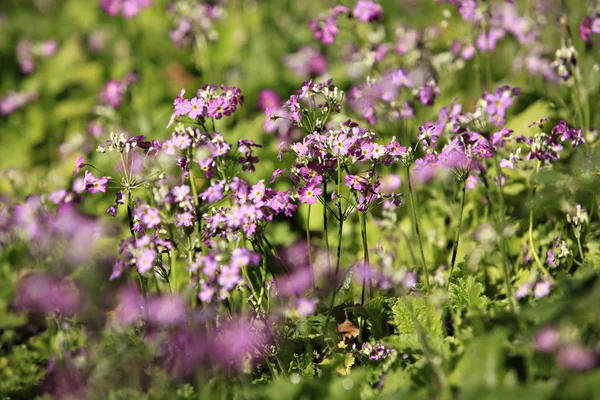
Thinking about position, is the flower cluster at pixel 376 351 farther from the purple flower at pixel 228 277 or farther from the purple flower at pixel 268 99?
the purple flower at pixel 268 99

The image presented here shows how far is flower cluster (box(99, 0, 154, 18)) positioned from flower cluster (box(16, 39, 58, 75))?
0.68 meters

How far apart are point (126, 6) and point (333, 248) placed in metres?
3.47

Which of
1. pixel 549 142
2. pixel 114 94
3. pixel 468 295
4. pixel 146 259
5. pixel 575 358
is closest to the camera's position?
pixel 575 358

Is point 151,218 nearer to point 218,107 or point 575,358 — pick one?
point 218,107

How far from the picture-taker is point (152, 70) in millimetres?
5828

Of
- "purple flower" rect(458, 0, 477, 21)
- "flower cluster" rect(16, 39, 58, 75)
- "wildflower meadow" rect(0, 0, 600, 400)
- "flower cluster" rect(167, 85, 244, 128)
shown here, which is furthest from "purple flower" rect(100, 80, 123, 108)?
"purple flower" rect(458, 0, 477, 21)

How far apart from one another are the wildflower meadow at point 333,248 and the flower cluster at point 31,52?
1.60 m

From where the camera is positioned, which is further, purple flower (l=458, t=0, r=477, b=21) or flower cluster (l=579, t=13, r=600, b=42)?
purple flower (l=458, t=0, r=477, b=21)

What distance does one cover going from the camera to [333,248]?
382 centimetres

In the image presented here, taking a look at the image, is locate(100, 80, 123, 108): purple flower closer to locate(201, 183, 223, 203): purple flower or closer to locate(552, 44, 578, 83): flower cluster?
locate(201, 183, 223, 203): purple flower

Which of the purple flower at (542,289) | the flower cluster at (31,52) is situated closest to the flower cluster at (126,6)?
the flower cluster at (31,52)

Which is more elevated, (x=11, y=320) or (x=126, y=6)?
(x=126, y=6)

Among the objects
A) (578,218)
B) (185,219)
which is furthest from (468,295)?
(185,219)

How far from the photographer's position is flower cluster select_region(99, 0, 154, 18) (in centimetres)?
591
